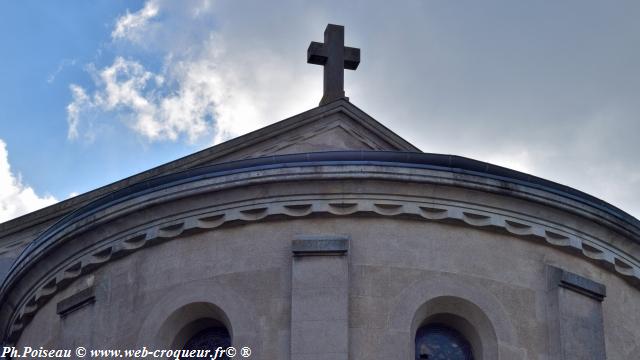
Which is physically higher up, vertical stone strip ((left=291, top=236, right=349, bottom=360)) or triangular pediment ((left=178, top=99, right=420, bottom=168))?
triangular pediment ((left=178, top=99, right=420, bottom=168))

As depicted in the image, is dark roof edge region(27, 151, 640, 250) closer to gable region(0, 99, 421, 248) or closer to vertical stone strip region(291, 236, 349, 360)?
vertical stone strip region(291, 236, 349, 360)

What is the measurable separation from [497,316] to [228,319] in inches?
156

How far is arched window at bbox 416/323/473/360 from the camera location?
89.6 ft

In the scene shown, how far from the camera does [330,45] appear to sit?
33.9m

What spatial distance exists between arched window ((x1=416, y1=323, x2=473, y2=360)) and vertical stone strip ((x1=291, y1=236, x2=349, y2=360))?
150 centimetres

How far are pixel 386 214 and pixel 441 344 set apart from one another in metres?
2.12

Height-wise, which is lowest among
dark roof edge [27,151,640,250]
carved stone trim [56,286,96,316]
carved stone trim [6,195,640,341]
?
carved stone trim [56,286,96,316]

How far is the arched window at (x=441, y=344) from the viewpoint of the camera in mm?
27297

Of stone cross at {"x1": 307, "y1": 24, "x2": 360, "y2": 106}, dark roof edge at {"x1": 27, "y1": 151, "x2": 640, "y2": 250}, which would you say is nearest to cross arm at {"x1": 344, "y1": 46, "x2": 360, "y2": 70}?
stone cross at {"x1": 307, "y1": 24, "x2": 360, "y2": 106}

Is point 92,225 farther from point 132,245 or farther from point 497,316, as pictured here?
point 497,316
